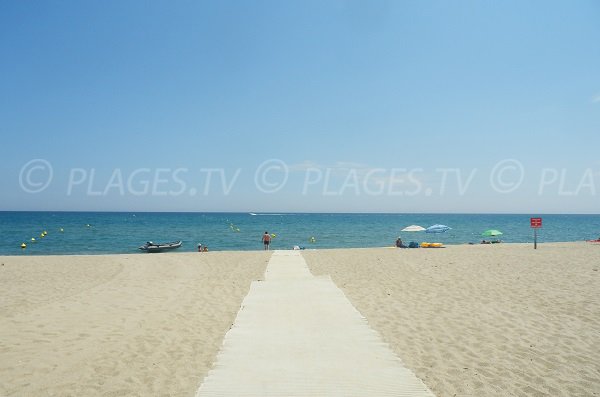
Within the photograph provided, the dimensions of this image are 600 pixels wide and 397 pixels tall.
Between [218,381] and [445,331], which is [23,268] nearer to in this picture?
[218,381]

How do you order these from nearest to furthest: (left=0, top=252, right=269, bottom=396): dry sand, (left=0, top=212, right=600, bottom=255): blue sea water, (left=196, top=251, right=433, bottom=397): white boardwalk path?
1. (left=196, top=251, right=433, bottom=397): white boardwalk path
2. (left=0, top=252, right=269, bottom=396): dry sand
3. (left=0, top=212, right=600, bottom=255): blue sea water

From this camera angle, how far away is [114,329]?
7.28 m

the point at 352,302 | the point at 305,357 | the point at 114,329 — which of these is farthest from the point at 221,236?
the point at 305,357

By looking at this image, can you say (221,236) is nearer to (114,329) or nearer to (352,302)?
(352,302)

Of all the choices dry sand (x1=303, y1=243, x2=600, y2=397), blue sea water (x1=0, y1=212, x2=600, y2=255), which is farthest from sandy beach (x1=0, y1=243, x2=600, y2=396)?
blue sea water (x1=0, y1=212, x2=600, y2=255)

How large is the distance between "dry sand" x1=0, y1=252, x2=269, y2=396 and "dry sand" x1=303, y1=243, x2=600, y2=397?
3.31 metres

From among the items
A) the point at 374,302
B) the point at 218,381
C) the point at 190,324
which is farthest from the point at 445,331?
the point at 190,324

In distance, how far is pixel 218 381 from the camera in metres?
4.53

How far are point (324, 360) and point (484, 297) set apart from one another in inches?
261

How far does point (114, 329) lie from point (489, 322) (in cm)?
763

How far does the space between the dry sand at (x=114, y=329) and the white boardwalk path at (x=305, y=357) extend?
1.61ft

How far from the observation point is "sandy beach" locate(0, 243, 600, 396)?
5016mm

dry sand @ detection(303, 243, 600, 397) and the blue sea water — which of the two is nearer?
dry sand @ detection(303, 243, 600, 397)

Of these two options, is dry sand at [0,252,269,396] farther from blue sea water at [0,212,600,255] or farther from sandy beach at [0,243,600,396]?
blue sea water at [0,212,600,255]
